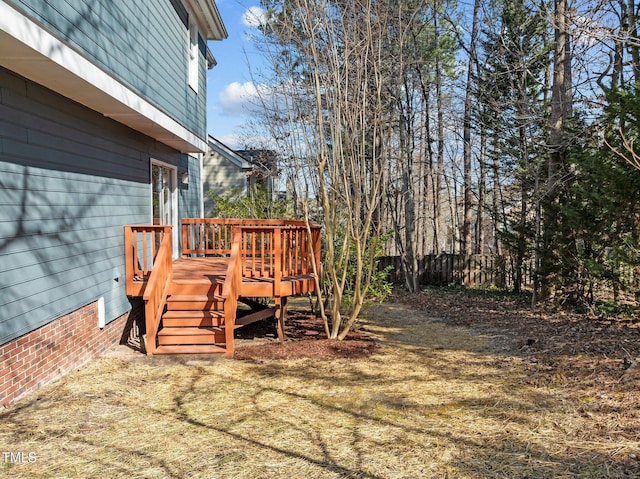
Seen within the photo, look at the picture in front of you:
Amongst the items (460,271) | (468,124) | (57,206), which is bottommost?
(460,271)

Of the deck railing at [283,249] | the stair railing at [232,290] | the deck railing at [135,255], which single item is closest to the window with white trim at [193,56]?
the deck railing at [283,249]

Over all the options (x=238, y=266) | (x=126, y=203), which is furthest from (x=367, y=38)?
(x=126, y=203)

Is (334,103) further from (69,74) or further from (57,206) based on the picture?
(57,206)

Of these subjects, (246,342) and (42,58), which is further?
(246,342)

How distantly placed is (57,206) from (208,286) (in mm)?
2447

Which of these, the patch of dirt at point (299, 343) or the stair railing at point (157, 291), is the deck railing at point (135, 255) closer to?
the stair railing at point (157, 291)

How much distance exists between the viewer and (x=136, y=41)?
709 centimetres

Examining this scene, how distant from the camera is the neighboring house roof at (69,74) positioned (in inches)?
146

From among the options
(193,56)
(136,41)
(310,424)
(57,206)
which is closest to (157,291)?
(57,206)

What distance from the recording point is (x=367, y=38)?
6.59m

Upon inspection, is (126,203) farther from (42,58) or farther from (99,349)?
(42,58)

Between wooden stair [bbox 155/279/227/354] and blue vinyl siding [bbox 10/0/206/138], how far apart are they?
2.90m

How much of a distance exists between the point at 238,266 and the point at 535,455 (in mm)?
4665

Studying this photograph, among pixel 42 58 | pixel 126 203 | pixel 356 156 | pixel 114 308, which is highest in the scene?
pixel 42 58
